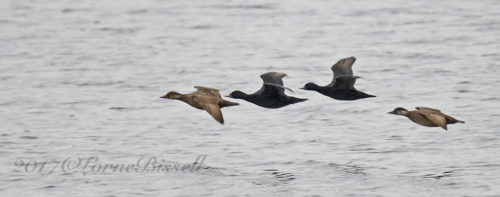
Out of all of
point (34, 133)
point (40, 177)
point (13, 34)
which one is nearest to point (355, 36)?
point (13, 34)

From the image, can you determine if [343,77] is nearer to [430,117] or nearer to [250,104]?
[430,117]

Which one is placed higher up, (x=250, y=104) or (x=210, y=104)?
(x=210, y=104)

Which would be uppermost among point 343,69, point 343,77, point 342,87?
point 343,69

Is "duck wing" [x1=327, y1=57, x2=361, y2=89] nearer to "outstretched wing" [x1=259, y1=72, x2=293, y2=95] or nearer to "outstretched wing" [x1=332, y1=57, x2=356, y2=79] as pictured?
"outstretched wing" [x1=332, y1=57, x2=356, y2=79]

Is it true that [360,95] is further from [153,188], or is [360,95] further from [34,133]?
[34,133]

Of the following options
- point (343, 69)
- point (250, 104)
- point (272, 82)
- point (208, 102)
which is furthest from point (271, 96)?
point (250, 104)

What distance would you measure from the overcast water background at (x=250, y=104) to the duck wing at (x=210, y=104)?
3.32 m

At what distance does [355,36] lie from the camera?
2191 inches

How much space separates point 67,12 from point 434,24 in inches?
784

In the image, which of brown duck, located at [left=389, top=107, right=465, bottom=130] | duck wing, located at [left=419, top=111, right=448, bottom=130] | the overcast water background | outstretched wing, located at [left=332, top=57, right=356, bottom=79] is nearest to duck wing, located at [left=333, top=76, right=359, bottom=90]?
outstretched wing, located at [left=332, top=57, right=356, bottom=79]

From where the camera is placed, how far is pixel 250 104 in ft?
115

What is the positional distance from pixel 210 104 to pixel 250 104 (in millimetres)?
13363

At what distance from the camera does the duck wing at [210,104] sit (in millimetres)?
21373

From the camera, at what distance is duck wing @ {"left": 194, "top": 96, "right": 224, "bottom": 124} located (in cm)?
2137
